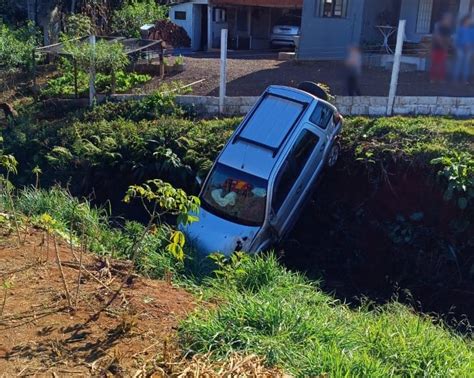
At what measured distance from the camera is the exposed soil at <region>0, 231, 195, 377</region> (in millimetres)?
3826

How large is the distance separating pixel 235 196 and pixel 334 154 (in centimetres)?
226

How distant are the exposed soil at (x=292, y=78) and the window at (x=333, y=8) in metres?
1.86

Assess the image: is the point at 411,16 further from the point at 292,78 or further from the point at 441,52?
Answer: the point at 441,52

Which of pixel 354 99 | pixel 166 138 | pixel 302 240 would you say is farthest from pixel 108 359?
pixel 354 99

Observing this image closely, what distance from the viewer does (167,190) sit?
15.5 ft

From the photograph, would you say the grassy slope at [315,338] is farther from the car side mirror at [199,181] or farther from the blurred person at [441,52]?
the blurred person at [441,52]

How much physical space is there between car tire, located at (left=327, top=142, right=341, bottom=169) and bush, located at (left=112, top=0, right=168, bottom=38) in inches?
614

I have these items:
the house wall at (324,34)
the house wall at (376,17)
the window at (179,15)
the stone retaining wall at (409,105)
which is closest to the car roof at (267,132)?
the stone retaining wall at (409,105)

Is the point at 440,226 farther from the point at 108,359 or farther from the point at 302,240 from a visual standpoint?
the point at 108,359

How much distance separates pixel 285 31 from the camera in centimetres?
2402

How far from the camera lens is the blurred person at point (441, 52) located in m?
12.4

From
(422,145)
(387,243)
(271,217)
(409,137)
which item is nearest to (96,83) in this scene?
(271,217)

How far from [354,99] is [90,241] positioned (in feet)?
22.2

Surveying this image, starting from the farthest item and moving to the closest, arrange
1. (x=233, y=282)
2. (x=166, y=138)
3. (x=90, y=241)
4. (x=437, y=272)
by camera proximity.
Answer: (x=166, y=138) < (x=437, y=272) < (x=90, y=241) < (x=233, y=282)
